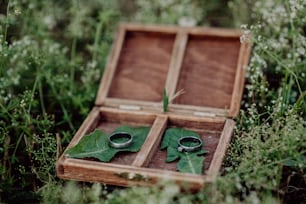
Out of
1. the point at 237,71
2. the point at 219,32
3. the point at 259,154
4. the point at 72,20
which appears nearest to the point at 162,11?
the point at 72,20

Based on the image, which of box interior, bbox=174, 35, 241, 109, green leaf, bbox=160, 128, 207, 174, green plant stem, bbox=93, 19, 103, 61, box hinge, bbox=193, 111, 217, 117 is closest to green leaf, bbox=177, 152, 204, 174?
green leaf, bbox=160, 128, 207, 174

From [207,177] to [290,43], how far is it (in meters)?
1.91

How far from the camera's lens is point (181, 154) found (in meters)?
3.00

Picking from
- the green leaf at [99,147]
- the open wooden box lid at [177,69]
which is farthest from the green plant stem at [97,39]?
the green leaf at [99,147]

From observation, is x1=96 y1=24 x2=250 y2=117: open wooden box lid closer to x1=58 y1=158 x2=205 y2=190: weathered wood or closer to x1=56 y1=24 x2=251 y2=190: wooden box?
x1=56 y1=24 x2=251 y2=190: wooden box

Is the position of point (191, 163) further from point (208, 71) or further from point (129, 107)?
point (208, 71)

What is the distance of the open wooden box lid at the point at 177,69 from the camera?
3523mm

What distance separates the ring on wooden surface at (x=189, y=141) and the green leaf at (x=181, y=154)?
0.9 inches

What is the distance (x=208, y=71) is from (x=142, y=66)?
50 centimetres

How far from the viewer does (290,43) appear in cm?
415

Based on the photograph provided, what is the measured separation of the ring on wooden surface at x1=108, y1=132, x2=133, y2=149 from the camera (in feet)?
9.96

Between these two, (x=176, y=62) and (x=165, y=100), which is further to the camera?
(x=176, y=62)

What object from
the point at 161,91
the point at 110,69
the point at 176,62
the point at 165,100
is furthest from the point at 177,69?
the point at 110,69

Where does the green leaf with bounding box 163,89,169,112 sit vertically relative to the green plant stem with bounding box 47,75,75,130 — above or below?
above
